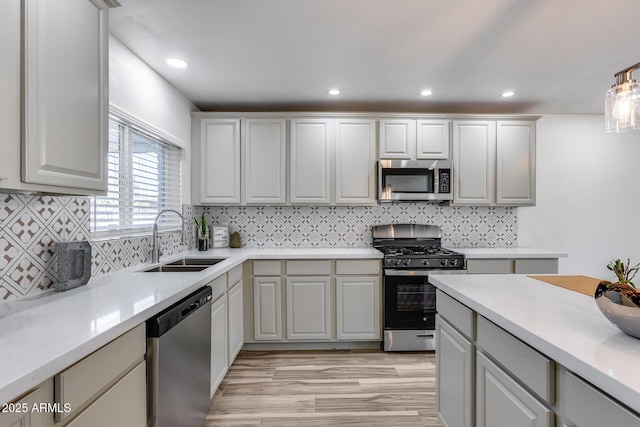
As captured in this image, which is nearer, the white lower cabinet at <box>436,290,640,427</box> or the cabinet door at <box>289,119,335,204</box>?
the white lower cabinet at <box>436,290,640,427</box>

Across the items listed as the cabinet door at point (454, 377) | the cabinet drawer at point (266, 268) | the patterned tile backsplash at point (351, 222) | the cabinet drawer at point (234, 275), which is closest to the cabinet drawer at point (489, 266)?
the patterned tile backsplash at point (351, 222)

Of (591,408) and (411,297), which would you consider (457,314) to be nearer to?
(591,408)

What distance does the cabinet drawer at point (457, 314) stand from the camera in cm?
155

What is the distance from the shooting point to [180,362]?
1689mm

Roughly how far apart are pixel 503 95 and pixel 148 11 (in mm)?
3082

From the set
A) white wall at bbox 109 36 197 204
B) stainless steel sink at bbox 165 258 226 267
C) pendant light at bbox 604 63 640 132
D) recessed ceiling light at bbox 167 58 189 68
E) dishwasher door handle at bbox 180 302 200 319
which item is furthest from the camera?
stainless steel sink at bbox 165 258 226 267

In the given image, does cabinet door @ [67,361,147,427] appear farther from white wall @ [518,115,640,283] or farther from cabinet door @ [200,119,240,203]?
white wall @ [518,115,640,283]

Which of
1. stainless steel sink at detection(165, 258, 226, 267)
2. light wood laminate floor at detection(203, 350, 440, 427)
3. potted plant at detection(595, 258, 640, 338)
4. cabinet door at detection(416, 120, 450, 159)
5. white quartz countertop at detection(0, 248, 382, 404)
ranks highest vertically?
cabinet door at detection(416, 120, 450, 159)

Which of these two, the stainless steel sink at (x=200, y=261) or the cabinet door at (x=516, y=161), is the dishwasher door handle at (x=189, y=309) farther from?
the cabinet door at (x=516, y=161)

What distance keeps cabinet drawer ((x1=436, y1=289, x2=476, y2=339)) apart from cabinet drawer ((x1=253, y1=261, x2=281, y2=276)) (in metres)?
1.67

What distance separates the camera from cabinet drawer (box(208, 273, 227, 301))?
2.30m

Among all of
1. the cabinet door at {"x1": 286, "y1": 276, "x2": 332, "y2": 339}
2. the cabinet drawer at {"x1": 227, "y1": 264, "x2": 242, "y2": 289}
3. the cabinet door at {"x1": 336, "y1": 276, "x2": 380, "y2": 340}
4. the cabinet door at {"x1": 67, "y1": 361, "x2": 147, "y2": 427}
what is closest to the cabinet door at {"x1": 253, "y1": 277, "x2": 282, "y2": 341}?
the cabinet door at {"x1": 286, "y1": 276, "x2": 332, "y2": 339}

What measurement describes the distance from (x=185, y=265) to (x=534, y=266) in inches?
130

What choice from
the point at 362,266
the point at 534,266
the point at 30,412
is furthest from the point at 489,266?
the point at 30,412
